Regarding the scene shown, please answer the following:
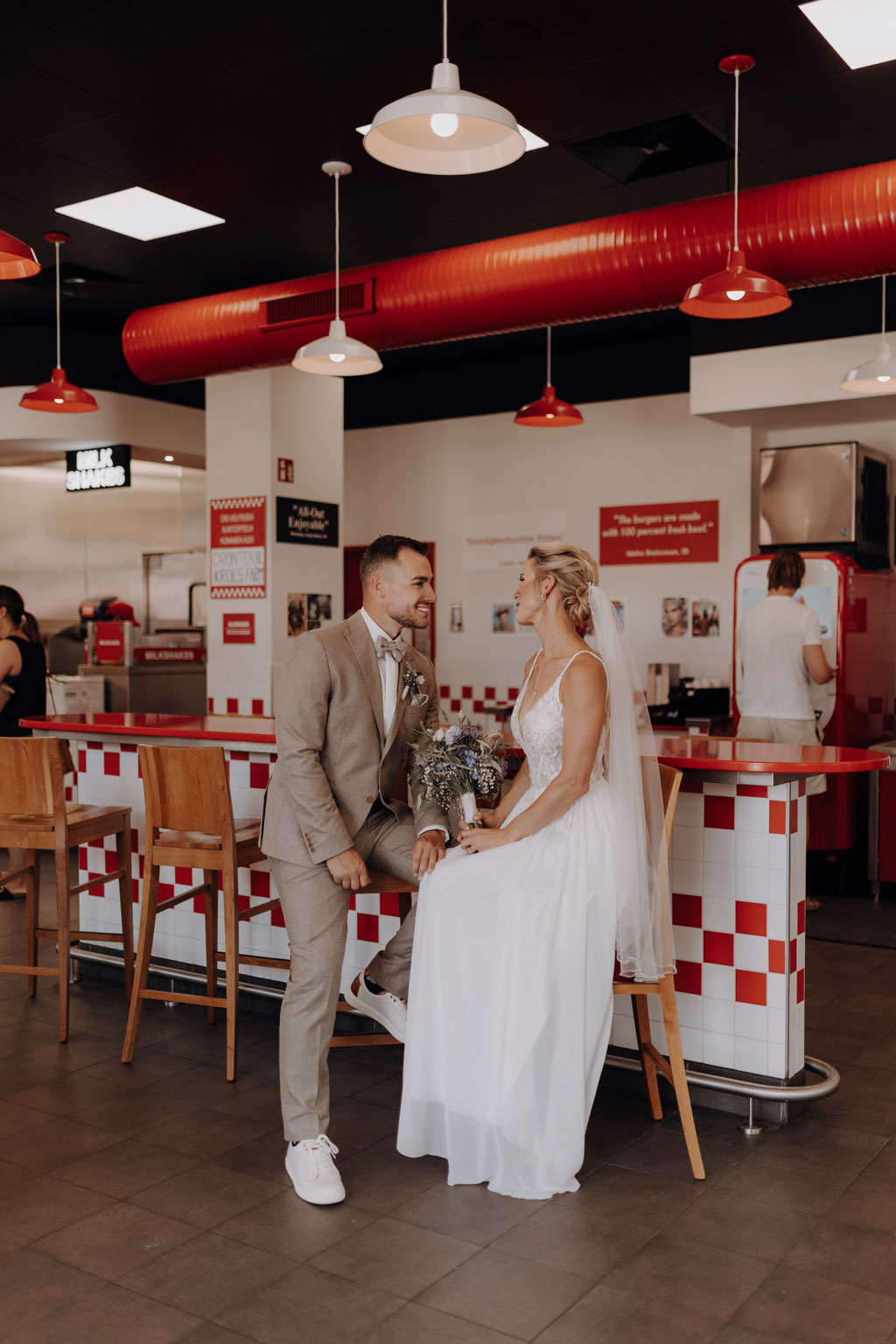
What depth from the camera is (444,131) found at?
322cm

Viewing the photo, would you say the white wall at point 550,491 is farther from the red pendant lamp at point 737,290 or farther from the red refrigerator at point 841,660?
the red pendant lamp at point 737,290

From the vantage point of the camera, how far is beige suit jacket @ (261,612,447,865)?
3082 mm

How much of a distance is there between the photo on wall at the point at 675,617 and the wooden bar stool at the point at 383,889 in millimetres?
4788

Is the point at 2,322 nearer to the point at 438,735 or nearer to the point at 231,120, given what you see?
the point at 231,120

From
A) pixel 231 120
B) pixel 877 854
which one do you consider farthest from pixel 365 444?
pixel 877 854

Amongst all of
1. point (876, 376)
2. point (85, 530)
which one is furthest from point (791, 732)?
point (85, 530)

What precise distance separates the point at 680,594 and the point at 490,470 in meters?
1.88

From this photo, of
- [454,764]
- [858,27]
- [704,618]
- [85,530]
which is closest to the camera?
[454,764]

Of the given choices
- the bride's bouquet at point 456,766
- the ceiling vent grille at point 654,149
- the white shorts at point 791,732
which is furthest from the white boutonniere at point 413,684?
the white shorts at point 791,732

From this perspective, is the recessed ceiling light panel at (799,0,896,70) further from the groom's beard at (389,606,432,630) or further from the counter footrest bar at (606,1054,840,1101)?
the counter footrest bar at (606,1054,840,1101)

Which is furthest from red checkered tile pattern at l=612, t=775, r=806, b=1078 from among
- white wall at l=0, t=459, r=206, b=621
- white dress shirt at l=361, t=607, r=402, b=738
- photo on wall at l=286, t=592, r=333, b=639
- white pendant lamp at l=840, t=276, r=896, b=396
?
white wall at l=0, t=459, r=206, b=621

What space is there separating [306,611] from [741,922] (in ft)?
15.3

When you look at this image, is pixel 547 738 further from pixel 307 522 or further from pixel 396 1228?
pixel 307 522

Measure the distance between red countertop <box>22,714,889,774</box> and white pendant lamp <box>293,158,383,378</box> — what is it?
169 centimetres
